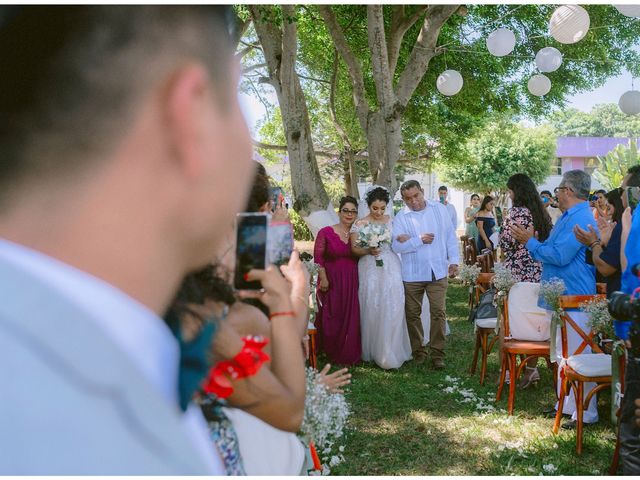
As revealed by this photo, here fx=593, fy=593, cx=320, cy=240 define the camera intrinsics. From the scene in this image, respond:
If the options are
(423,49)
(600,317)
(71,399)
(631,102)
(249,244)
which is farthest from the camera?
(423,49)

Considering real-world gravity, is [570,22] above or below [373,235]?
above

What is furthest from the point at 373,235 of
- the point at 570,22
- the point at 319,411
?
the point at 319,411

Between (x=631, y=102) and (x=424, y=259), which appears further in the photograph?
(x=631, y=102)

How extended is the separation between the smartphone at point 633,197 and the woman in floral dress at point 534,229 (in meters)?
1.40

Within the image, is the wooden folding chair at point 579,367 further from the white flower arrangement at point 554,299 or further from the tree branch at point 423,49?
the tree branch at point 423,49

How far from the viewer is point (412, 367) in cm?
673

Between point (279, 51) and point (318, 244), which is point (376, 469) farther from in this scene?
point (279, 51)

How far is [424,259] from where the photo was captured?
668 centimetres

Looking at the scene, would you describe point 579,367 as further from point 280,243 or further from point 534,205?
point 280,243

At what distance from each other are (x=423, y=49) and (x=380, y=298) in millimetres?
4074

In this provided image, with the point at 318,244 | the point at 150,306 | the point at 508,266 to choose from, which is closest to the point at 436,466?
the point at 508,266

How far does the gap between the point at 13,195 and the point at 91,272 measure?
0.09 meters

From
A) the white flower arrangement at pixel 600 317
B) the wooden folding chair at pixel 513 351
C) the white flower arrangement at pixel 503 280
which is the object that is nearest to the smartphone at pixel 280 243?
the white flower arrangement at pixel 600 317

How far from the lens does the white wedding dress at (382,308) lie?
269 inches
